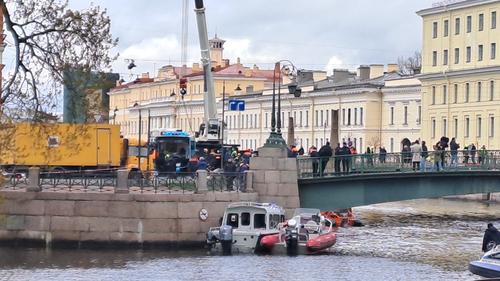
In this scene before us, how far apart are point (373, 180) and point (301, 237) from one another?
5.97m

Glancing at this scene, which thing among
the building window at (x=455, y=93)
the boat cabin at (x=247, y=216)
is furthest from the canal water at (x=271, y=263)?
the building window at (x=455, y=93)

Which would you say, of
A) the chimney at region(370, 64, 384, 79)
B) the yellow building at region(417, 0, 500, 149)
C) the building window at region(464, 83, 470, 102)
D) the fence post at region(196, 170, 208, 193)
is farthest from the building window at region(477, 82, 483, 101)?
the fence post at region(196, 170, 208, 193)

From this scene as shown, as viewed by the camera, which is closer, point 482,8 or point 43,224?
point 43,224

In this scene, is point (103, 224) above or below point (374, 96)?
below

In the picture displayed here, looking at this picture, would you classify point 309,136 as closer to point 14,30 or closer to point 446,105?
point 446,105

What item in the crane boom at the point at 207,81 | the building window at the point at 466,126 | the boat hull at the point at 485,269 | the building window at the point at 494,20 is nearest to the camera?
the boat hull at the point at 485,269

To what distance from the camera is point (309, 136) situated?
139m

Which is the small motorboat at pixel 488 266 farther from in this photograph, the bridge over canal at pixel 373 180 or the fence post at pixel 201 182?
the bridge over canal at pixel 373 180

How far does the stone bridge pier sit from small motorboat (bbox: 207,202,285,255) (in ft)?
8.88

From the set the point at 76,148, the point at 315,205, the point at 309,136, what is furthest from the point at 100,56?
the point at 309,136

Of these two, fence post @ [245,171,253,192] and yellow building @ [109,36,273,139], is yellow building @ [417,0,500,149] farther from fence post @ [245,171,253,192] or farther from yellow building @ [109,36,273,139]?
fence post @ [245,171,253,192]

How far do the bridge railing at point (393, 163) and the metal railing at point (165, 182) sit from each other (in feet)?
17.7

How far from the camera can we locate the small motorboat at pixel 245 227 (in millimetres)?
47625

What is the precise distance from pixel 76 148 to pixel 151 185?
15789mm
